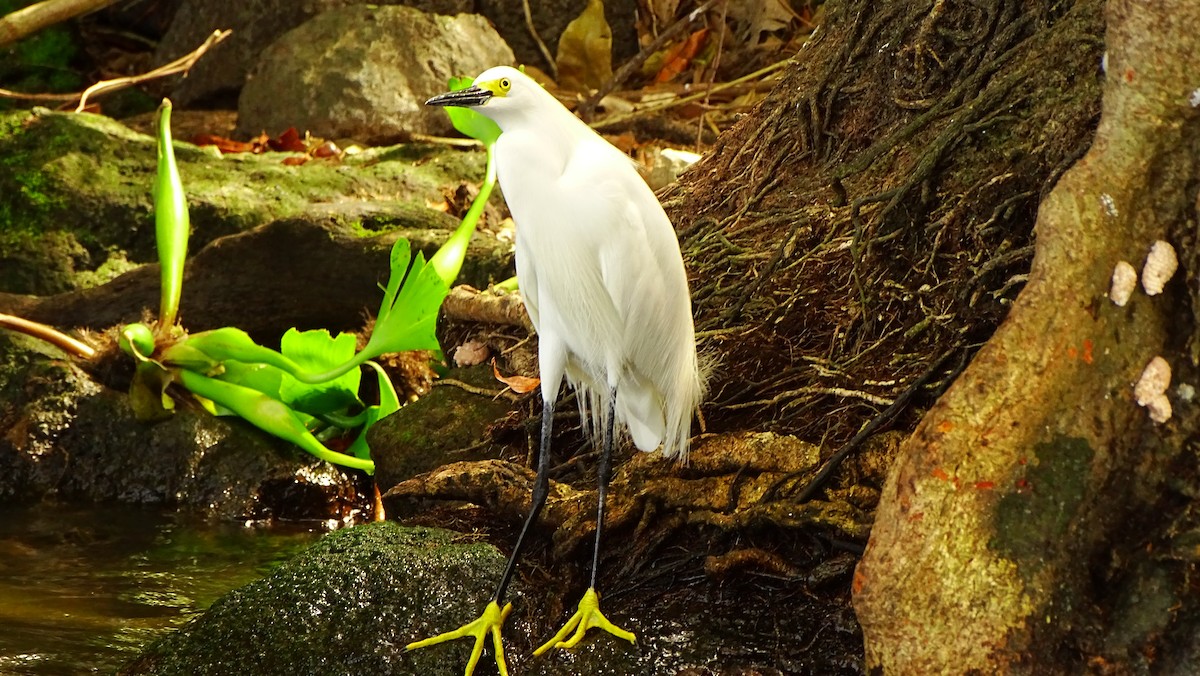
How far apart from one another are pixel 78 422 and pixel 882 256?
3206 millimetres

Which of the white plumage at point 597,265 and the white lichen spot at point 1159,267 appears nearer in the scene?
the white lichen spot at point 1159,267

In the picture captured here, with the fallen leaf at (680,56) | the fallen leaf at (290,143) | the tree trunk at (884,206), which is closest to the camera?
the tree trunk at (884,206)

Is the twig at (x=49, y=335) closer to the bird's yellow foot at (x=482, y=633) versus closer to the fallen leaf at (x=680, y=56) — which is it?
the bird's yellow foot at (x=482, y=633)

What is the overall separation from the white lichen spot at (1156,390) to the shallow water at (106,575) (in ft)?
7.77

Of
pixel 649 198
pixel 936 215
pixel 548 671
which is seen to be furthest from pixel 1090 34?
pixel 548 671

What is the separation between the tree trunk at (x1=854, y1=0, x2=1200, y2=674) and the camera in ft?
6.52

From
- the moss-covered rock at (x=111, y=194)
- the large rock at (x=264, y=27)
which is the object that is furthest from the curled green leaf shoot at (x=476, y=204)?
the large rock at (x=264, y=27)

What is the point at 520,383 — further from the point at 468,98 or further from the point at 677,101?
the point at 677,101

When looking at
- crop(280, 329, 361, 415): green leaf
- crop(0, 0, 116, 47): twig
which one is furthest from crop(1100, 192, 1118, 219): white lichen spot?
crop(0, 0, 116, 47): twig

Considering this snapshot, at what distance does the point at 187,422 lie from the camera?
486cm

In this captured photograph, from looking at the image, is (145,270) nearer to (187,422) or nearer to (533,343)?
(187,422)

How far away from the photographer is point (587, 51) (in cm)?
786

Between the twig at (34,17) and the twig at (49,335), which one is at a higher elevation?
the twig at (34,17)

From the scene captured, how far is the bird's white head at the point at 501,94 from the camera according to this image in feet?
9.34
